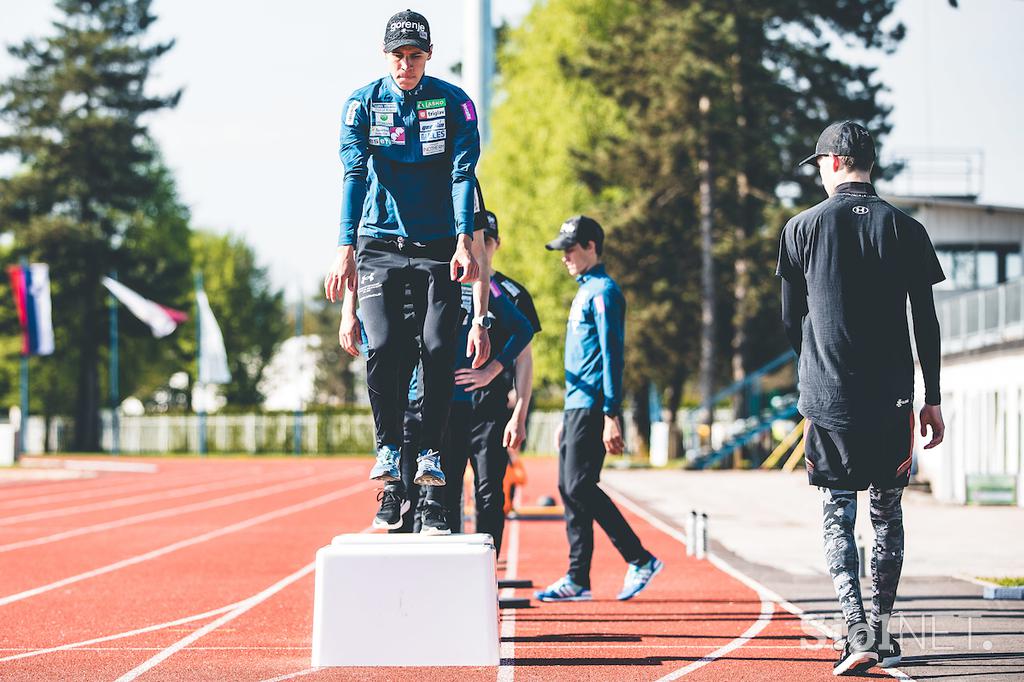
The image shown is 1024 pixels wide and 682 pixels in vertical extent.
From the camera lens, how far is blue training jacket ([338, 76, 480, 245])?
645 centimetres

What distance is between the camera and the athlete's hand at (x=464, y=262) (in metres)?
6.35

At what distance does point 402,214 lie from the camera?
6.48 metres

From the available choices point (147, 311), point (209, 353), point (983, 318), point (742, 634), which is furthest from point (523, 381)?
point (209, 353)

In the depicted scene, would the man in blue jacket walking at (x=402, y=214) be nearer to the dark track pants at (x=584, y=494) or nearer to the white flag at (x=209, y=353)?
the dark track pants at (x=584, y=494)

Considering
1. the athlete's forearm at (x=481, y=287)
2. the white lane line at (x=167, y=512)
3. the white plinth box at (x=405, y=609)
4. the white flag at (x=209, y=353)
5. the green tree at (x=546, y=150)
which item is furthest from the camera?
the white flag at (x=209, y=353)

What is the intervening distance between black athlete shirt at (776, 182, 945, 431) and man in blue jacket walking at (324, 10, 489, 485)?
159 cm

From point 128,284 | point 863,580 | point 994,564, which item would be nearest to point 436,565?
point 863,580

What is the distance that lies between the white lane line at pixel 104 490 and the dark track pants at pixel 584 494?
1505 centimetres

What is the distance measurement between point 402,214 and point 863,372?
223cm

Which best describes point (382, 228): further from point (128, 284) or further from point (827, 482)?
point (128, 284)

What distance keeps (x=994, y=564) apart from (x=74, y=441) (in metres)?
52.4

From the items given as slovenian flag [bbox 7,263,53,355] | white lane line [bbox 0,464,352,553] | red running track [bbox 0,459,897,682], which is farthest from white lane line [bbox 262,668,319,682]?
slovenian flag [bbox 7,263,53,355]

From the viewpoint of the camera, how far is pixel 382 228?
6.48 meters

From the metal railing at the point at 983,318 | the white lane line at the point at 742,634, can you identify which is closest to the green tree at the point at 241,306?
the metal railing at the point at 983,318
